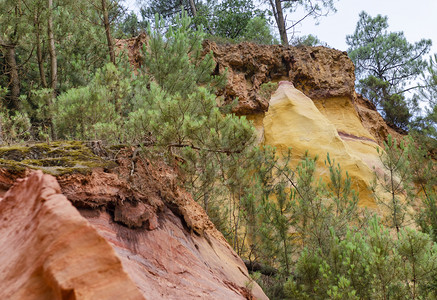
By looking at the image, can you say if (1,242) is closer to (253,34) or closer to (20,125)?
(20,125)

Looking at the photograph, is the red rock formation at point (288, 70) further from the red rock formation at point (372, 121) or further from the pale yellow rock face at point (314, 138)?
the pale yellow rock face at point (314, 138)

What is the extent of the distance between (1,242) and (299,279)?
158 inches

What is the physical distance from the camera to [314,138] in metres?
9.94

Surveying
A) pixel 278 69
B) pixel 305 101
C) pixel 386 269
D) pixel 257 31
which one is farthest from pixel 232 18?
pixel 386 269

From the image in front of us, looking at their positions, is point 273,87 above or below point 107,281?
above

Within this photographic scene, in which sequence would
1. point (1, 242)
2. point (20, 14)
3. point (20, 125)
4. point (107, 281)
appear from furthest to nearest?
point (20, 14), point (20, 125), point (1, 242), point (107, 281)

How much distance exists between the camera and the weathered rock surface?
1102mm

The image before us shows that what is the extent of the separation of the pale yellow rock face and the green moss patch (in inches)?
275

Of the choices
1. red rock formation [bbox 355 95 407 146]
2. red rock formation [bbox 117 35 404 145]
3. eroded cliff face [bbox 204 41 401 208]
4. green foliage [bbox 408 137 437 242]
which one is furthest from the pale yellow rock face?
red rock formation [bbox 355 95 407 146]

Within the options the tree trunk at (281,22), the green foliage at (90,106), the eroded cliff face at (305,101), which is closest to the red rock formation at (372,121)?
the eroded cliff face at (305,101)

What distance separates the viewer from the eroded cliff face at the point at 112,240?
114 centimetres

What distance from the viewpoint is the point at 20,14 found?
7.44 meters

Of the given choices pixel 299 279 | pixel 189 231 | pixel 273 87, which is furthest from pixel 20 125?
pixel 273 87

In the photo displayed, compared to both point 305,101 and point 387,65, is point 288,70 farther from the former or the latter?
point 387,65
